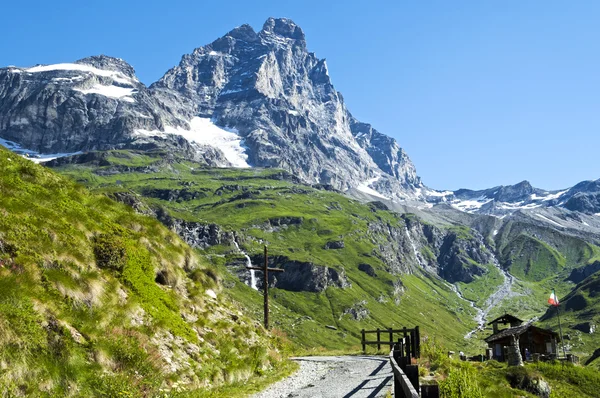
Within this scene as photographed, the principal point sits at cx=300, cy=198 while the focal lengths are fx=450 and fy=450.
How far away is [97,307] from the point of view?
1833cm

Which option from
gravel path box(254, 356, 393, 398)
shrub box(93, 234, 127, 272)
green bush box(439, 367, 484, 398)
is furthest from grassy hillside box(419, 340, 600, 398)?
shrub box(93, 234, 127, 272)

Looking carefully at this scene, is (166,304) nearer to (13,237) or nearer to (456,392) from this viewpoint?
(13,237)

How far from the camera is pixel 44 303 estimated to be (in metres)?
16.0

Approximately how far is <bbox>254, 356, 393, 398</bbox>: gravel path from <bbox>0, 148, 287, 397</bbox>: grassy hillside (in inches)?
88.2

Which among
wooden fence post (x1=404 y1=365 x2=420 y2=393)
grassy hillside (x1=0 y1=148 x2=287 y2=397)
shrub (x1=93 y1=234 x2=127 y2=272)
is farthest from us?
shrub (x1=93 y1=234 x2=127 y2=272)

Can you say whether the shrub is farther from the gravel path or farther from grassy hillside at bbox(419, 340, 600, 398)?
grassy hillside at bbox(419, 340, 600, 398)

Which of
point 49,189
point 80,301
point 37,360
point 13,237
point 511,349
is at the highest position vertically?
point 49,189

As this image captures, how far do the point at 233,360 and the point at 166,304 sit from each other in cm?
469

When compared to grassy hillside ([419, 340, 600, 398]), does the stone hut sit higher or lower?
lower

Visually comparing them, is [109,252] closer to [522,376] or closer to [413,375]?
[413,375]

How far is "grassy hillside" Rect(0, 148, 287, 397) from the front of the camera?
567 inches

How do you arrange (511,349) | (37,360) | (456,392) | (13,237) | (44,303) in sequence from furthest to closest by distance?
(511,349) → (13,237) → (44,303) → (37,360) → (456,392)

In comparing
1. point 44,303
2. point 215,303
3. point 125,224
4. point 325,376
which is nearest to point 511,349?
point 325,376

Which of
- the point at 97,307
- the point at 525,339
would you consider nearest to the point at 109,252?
the point at 97,307
